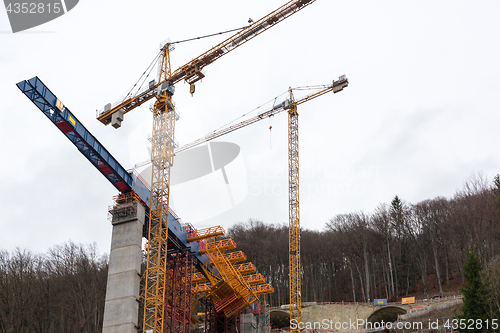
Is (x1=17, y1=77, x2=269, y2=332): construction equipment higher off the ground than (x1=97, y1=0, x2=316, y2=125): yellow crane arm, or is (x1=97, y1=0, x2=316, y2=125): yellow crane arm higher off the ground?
(x1=97, y1=0, x2=316, y2=125): yellow crane arm

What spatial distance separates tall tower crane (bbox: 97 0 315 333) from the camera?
3888 cm

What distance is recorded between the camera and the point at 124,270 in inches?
1462

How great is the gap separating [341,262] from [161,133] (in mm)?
44561

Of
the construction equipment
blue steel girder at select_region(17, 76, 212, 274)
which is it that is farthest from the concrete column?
blue steel girder at select_region(17, 76, 212, 274)

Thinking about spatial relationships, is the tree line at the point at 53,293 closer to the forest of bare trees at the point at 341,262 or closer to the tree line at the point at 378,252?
the forest of bare trees at the point at 341,262

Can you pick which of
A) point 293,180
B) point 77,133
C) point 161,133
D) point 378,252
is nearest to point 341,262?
point 378,252

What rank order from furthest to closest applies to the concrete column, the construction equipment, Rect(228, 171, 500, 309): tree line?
Rect(228, 171, 500, 309): tree line
the construction equipment
the concrete column

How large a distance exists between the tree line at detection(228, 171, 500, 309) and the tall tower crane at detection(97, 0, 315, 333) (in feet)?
113

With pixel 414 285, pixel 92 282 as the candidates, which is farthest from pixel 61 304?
pixel 414 285

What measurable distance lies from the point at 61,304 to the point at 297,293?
29.6 metres

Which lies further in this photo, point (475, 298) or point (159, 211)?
point (159, 211)

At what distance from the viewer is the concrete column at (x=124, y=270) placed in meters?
35.6

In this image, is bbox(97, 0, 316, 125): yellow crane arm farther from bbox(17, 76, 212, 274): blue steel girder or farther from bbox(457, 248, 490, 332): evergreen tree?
bbox(457, 248, 490, 332): evergreen tree

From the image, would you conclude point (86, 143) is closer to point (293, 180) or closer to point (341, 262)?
point (293, 180)
